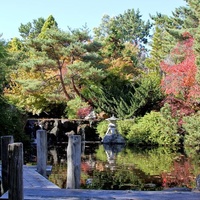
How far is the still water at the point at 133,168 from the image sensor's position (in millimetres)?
10445

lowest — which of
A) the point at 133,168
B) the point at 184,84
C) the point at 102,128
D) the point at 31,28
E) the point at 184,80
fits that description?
the point at 133,168

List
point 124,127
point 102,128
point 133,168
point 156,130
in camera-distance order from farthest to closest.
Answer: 1. point 102,128
2. point 124,127
3. point 156,130
4. point 133,168

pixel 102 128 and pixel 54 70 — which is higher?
pixel 54 70

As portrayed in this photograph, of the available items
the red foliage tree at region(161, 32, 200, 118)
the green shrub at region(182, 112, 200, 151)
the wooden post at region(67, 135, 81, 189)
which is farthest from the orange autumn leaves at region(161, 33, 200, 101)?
the wooden post at region(67, 135, 81, 189)

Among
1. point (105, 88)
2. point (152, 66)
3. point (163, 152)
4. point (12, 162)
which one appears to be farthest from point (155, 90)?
point (12, 162)

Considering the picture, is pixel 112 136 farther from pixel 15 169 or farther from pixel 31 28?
pixel 31 28

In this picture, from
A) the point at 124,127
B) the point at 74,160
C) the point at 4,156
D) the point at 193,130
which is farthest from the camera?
the point at 124,127

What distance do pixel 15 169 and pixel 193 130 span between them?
14818 mm

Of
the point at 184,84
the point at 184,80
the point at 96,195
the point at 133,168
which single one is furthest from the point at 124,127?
the point at 96,195

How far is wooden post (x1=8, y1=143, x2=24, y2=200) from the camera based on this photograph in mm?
4148

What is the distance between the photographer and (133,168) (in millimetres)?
13148

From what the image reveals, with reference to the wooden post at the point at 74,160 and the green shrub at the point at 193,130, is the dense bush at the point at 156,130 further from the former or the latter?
the wooden post at the point at 74,160

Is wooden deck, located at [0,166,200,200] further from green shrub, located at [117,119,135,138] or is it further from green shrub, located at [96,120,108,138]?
green shrub, located at [96,120,108,138]

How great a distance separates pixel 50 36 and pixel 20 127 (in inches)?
267
